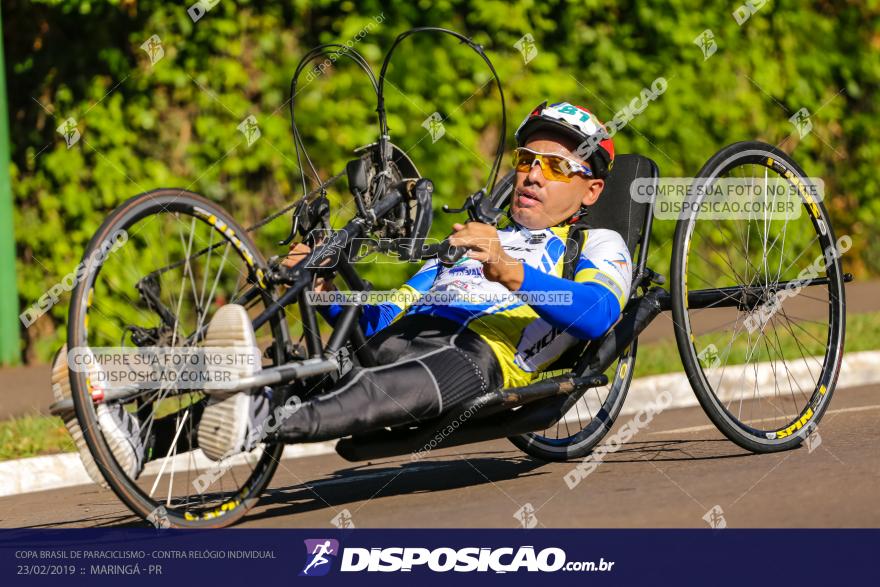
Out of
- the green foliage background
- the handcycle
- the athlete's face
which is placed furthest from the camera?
the green foliage background

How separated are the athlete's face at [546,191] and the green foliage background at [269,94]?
4368 mm

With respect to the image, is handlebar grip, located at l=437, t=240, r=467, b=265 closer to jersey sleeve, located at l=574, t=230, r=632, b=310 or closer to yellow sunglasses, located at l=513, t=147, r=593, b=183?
jersey sleeve, located at l=574, t=230, r=632, b=310

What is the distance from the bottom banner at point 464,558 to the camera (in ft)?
13.5

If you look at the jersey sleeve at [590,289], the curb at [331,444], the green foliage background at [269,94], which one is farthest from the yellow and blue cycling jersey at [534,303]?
the green foliage background at [269,94]

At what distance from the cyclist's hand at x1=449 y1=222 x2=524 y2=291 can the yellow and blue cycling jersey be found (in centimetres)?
13

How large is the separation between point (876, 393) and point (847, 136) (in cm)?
569

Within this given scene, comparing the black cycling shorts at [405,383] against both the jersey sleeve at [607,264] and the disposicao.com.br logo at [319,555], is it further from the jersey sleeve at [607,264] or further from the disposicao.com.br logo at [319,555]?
the jersey sleeve at [607,264]

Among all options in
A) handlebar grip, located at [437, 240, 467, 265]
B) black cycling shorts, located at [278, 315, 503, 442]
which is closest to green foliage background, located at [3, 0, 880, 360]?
black cycling shorts, located at [278, 315, 503, 442]

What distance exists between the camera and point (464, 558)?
4.34 meters

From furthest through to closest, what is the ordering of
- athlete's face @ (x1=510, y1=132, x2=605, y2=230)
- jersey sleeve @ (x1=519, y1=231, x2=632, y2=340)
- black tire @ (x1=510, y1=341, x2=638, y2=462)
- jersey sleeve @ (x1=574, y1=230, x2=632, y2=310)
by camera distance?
black tire @ (x1=510, y1=341, x2=638, y2=462), athlete's face @ (x1=510, y1=132, x2=605, y2=230), jersey sleeve @ (x1=574, y1=230, x2=632, y2=310), jersey sleeve @ (x1=519, y1=231, x2=632, y2=340)

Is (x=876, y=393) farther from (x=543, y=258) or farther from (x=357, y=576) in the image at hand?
(x=357, y=576)

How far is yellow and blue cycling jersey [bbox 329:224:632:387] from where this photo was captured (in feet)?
17.2

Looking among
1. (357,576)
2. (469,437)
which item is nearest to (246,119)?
(469,437)

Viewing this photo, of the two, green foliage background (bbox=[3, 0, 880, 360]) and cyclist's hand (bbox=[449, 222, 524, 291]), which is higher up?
green foliage background (bbox=[3, 0, 880, 360])
